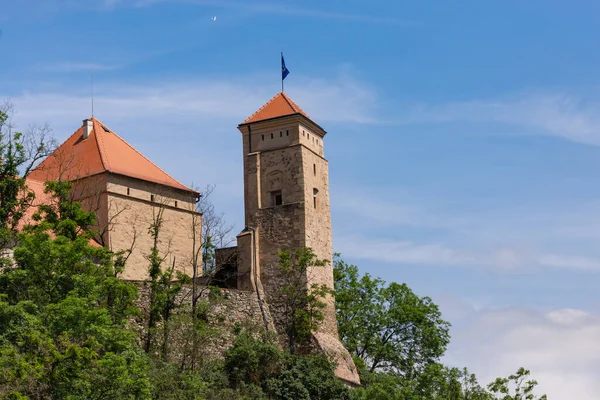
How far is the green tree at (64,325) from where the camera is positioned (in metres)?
28.8

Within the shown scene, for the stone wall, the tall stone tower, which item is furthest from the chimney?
the stone wall

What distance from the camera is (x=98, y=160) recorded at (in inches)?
1687

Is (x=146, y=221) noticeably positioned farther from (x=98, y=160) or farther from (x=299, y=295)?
(x=299, y=295)

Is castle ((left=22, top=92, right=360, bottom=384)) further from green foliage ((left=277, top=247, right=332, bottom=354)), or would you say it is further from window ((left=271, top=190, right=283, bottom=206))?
green foliage ((left=277, top=247, right=332, bottom=354))

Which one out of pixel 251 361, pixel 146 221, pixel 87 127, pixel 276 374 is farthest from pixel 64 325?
pixel 87 127

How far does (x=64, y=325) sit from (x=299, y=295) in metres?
11.7

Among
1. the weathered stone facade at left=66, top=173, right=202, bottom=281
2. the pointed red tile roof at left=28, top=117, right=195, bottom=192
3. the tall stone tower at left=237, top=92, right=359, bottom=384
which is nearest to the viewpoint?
the tall stone tower at left=237, top=92, right=359, bottom=384

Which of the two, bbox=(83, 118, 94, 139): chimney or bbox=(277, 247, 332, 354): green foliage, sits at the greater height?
bbox=(83, 118, 94, 139): chimney

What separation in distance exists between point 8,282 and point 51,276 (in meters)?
1.22

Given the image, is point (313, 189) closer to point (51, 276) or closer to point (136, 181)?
point (136, 181)

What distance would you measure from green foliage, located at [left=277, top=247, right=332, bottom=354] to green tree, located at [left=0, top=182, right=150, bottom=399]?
22.2ft

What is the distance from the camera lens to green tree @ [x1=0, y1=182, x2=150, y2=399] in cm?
2878

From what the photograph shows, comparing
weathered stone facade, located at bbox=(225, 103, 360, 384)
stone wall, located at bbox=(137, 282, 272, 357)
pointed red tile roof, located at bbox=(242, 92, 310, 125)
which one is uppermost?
pointed red tile roof, located at bbox=(242, 92, 310, 125)

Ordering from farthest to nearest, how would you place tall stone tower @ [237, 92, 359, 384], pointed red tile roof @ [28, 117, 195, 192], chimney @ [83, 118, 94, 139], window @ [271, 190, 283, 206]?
chimney @ [83, 118, 94, 139] < pointed red tile roof @ [28, 117, 195, 192] < window @ [271, 190, 283, 206] < tall stone tower @ [237, 92, 359, 384]
